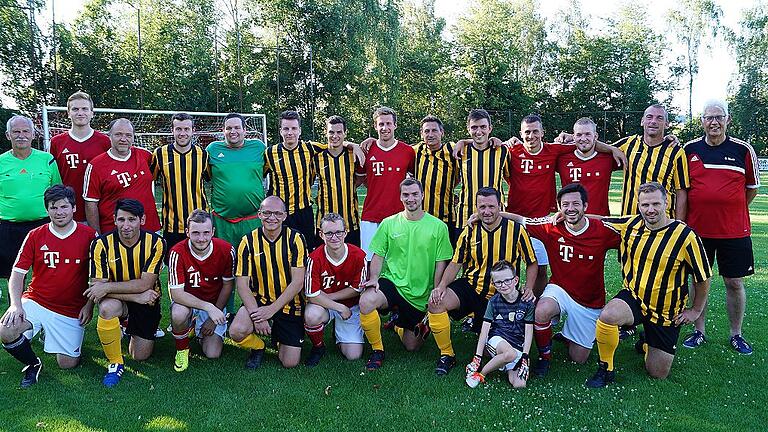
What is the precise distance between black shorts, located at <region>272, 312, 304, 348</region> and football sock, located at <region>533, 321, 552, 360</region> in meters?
1.75

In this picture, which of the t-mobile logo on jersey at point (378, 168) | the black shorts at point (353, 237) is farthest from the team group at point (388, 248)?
the black shorts at point (353, 237)

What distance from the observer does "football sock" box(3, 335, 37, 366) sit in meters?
3.92

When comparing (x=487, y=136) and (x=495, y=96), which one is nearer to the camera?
(x=487, y=136)

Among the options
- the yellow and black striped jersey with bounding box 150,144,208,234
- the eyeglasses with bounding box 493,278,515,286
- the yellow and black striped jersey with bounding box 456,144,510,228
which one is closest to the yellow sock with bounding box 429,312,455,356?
the eyeglasses with bounding box 493,278,515,286

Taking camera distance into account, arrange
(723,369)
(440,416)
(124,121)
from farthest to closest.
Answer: (124,121)
(723,369)
(440,416)

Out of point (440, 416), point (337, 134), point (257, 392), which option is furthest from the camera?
point (337, 134)

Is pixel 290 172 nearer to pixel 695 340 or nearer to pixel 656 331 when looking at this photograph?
pixel 656 331

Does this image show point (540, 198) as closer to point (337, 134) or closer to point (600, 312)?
point (600, 312)

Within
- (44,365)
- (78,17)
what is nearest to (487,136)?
(44,365)

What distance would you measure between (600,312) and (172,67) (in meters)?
25.1

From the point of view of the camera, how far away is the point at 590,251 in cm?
A: 420

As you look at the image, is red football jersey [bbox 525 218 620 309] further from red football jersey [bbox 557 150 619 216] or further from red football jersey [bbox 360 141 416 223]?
red football jersey [bbox 360 141 416 223]

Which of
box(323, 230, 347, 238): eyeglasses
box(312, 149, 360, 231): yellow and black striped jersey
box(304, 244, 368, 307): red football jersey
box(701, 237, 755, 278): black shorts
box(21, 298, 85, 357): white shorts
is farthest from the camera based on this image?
box(312, 149, 360, 231): yellow and black striped jersey

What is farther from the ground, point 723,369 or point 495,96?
point 495,96
